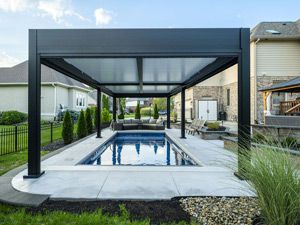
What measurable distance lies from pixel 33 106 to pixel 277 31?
1779 centimetres

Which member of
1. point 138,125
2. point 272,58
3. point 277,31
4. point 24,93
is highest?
point 277,31

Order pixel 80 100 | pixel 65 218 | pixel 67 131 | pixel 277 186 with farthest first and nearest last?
pixel 80 100, pixel 67 131, pixel 65 218, pixel 277 186

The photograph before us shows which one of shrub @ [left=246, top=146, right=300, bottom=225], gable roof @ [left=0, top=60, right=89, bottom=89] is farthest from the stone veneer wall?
gable roof @ [left=0, top=60, right=89, bottom=89]

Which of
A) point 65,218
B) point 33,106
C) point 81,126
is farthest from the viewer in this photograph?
point 81,126

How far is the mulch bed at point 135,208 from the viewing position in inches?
132

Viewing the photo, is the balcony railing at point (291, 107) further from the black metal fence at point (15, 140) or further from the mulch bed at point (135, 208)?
the black metal fence at point (15, 140)

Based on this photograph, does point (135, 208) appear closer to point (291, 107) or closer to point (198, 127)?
point (198, 127)

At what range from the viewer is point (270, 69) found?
1703 cm

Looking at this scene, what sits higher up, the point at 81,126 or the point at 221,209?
the point at 81,126

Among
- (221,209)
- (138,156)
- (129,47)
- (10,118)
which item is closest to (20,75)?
(10,118)

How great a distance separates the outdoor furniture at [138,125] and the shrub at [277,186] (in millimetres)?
13710

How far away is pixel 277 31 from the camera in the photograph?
1700cm

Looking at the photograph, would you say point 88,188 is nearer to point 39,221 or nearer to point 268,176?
point 39,221

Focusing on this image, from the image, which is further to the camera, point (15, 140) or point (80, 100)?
point (80, 100)
